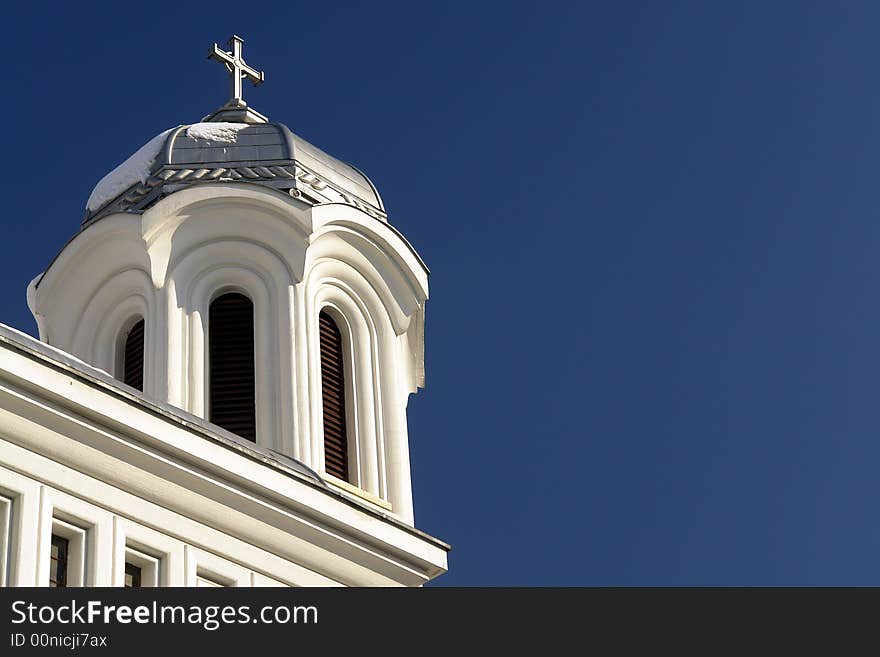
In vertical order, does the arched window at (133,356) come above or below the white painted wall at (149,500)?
above

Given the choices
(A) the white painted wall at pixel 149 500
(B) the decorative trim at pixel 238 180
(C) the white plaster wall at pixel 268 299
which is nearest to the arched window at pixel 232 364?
(C) the white plaster wall at pixel 268 299

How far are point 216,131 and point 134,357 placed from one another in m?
3.30

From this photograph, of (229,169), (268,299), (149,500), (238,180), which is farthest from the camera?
(229,169)

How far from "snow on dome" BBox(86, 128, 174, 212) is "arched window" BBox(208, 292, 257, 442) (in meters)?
2.04

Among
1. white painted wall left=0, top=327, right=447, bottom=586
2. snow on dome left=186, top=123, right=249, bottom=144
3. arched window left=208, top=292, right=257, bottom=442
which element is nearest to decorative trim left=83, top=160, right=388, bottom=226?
snow on dome left=186, top=123, right=249, bottom=144

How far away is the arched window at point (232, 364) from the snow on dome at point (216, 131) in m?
2.24

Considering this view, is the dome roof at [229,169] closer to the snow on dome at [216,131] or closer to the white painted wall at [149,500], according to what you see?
the snow on dome at [216,131]

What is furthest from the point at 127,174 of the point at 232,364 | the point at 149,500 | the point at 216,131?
the point at 149,500

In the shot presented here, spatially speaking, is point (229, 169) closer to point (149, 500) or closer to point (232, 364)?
point (232, 364)

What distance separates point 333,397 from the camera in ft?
88.8

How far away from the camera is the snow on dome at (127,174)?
28.5 m

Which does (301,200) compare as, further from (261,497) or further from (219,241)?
(261,497)
